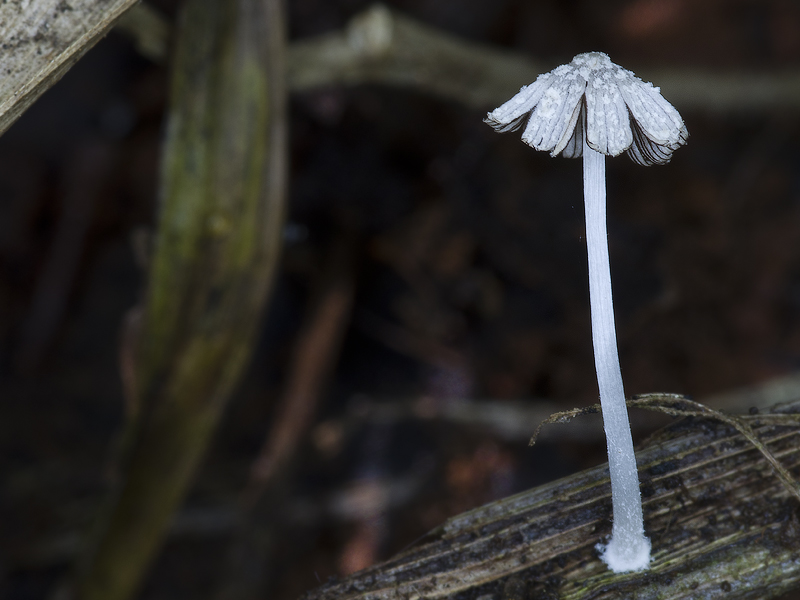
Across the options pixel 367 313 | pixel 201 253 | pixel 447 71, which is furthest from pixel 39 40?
pixel 367 313

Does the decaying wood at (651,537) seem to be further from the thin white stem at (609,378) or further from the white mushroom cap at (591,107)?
the white mushroom cap at (591,107)

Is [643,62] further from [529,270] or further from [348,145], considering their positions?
[348,145]

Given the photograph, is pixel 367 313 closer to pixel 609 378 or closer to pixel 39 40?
pixel 609 378

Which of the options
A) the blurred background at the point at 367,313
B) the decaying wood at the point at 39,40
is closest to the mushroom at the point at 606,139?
the decaying wood at the point at 39,40

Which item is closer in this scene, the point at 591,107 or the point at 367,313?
the point at 591,107

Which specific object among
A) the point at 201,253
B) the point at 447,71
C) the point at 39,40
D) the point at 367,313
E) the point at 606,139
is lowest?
the point at 606,139

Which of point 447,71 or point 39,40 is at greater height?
point 447,71
